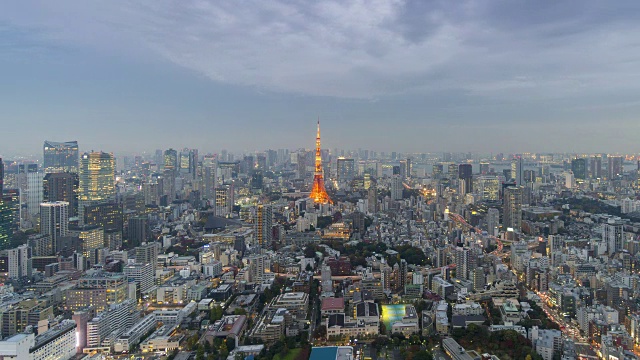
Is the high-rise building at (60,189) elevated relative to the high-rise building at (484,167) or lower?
lower

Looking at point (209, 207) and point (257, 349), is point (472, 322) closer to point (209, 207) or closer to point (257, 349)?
point (257, 349)

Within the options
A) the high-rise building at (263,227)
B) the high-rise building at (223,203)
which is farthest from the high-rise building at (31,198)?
the high-rise building at (263,227)

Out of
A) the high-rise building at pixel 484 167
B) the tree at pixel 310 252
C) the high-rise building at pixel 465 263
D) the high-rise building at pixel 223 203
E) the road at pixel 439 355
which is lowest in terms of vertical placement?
the road at pixel 439 355

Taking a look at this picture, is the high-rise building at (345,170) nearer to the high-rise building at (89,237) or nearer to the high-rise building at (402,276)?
the high-rise building at (89,237)

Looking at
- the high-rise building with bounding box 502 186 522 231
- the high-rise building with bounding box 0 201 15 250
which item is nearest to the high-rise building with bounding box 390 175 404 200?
the high-rise building with bounding box 502 186 522 231

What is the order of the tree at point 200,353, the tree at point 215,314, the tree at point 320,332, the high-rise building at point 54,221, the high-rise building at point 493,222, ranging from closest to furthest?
the tree at point 200,353, the tree at point 320,332, the tree at point 215,314, the high-rise building at point 54,221, the high-rise building at point 493,222

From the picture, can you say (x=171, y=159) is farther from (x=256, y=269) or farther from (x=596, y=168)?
(x=596, y=168)
